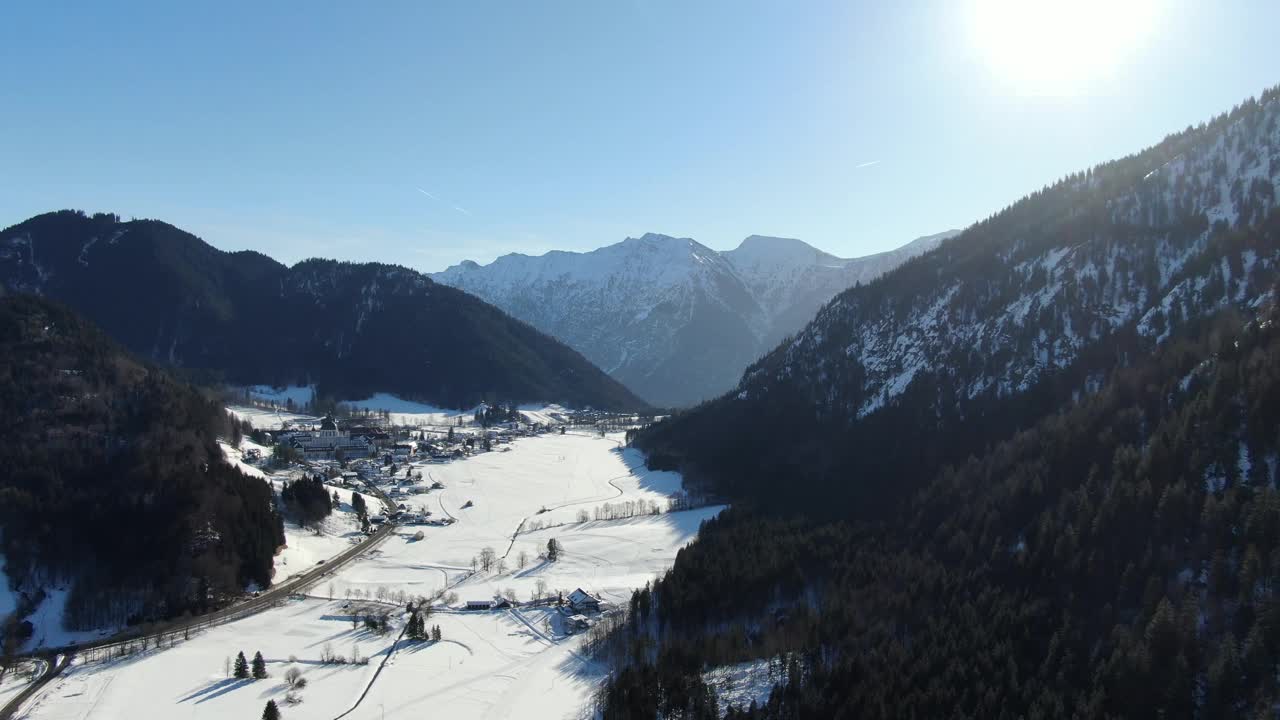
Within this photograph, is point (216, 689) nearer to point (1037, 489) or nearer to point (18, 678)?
point (18, 678)

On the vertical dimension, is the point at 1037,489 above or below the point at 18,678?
above

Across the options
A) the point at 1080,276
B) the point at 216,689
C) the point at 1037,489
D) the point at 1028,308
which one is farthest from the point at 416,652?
the point at 1080,276

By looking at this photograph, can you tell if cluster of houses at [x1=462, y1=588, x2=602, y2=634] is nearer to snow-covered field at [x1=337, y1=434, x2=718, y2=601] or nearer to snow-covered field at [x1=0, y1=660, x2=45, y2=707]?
snow-covered field at [x1=337, y1=434, x2=718, y2=601]

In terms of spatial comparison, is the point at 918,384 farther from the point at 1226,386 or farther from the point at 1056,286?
the point at 1226,386

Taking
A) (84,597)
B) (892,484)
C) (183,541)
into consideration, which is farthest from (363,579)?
(892,484)

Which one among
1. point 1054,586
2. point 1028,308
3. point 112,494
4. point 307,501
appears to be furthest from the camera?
point 1028,308

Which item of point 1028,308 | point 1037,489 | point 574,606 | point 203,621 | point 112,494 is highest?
point 1028,308

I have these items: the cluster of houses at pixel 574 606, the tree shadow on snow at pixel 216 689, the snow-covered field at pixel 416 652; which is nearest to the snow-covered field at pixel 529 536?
the snow-covered field at pixel 416 652

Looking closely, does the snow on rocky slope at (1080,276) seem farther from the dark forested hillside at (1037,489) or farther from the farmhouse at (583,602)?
the farmhouse at (583,602)
